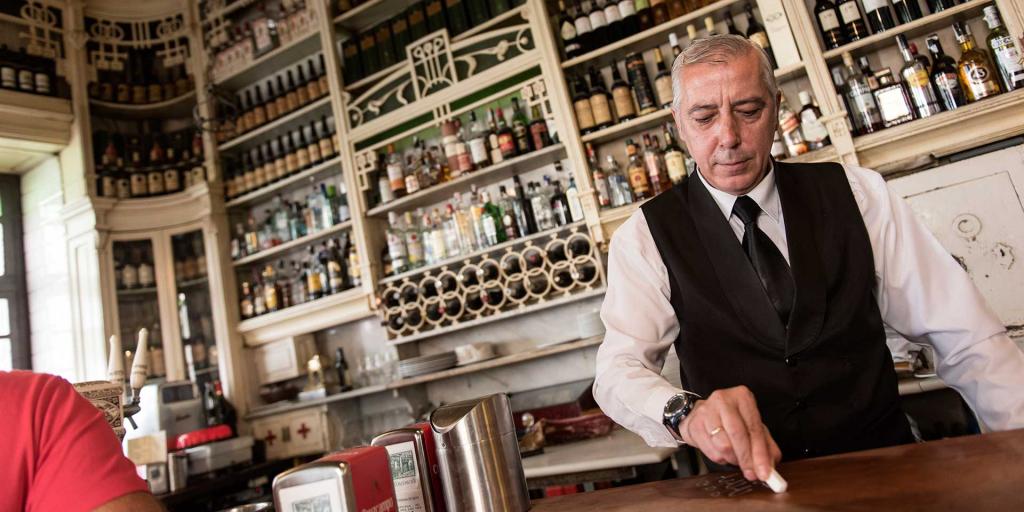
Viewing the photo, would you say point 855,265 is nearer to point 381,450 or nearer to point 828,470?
point 828,470

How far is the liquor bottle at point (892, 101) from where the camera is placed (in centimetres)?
249

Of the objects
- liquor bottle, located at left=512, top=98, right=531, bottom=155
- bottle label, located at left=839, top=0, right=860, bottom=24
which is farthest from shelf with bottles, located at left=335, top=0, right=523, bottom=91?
bottle label, located at left=839, top=0, right=860, bottom=24

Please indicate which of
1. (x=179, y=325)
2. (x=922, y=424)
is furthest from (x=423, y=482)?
(x=179, y=325)

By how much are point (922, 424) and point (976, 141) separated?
44.3 inches

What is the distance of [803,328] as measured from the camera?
1.14m

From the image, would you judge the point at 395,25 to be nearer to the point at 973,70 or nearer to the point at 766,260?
the point at 973,70

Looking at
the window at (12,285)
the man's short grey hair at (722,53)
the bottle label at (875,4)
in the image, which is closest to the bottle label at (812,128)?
the bottle label at (875,4)

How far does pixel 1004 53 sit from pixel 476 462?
2.63 meters

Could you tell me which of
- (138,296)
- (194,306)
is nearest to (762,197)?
(194,306)

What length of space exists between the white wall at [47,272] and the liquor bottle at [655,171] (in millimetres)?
3620

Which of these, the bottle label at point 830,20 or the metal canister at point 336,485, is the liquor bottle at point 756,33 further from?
the metal canister at point 336,485

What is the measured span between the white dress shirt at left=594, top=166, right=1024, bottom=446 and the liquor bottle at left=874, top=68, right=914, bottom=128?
4.98 feet

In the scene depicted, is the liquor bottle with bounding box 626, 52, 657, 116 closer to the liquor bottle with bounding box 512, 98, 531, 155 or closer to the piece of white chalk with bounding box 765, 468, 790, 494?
the liquor bottle with bounding box 512, 98, 531, 155

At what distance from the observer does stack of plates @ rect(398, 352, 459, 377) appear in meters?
3.11
